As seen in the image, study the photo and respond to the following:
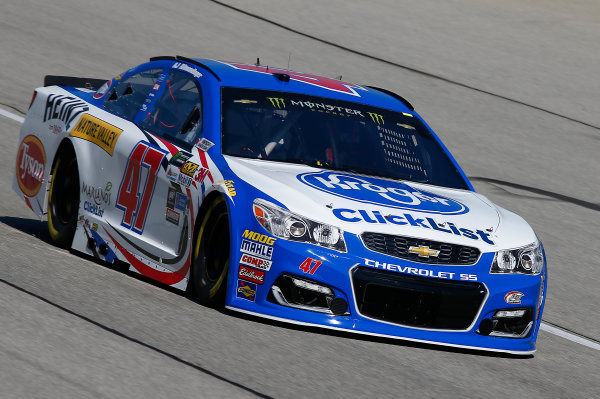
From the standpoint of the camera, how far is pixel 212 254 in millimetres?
6598

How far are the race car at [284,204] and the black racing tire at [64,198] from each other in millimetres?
13

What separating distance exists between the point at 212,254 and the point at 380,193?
100cm

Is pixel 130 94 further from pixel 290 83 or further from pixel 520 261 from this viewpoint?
pixel 520 261

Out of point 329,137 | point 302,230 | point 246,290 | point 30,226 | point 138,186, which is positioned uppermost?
point 329,137

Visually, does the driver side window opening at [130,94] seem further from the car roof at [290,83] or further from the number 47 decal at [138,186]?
the number 47 decal at [138,186]

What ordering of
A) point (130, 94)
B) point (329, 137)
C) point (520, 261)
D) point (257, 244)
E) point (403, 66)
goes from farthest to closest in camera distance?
point (403, 66) → point (130, 94) → point (329, 137) → point (520, 261) → point (257, 244)

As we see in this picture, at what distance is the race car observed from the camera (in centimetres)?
614

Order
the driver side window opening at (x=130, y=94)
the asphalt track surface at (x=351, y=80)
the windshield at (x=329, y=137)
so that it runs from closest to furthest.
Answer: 1. the asphalt track surface at (x=351, y=80)
2. the windshield at (x=329, y=137)
3. the driver side window opening at (x=130, y=94)

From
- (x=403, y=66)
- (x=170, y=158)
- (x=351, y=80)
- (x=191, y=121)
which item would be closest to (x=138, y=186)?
(x=170, y=158)

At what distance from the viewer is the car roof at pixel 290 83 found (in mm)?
7613

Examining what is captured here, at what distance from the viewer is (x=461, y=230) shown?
6.41 meters

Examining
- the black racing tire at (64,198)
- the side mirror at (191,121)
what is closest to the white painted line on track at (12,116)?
the black racing tire at (64,198)

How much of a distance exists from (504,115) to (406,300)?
30.2ft

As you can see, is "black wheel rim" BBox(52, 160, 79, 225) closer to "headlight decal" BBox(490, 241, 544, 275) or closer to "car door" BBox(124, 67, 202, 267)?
"car door" BBox(124, 67, 202, 267)
